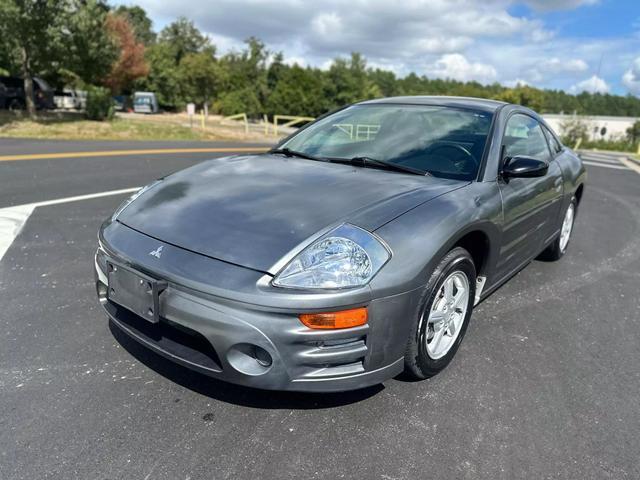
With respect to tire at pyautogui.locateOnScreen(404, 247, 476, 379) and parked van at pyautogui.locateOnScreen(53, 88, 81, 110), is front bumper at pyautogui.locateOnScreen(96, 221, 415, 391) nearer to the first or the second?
tire at pyautogui.locateOnScreen(404, 247, 476, 379)

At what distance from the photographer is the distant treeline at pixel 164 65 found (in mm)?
16578

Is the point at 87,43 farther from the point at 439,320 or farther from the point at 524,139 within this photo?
the point at 439,320

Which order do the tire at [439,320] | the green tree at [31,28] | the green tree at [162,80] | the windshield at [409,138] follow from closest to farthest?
the tire at [439,320] → the windshield at [409,138] → the green tree at [31,28] → the green tree at [162,80]

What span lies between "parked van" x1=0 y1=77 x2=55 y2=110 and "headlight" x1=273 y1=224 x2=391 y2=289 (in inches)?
990

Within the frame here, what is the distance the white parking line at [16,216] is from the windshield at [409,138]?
296 cm

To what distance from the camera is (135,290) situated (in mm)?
2146

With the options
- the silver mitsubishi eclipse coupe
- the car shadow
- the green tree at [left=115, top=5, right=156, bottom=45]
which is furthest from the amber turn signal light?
the green tree at [left=115, top=5, right=156, bottom=45]

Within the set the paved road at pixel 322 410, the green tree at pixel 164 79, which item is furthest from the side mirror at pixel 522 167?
the green tree at pixel 164 79

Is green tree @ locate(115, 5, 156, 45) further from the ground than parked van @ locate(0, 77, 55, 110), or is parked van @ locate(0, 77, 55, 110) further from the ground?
green tree @ locate(115, 5, 156, 45)

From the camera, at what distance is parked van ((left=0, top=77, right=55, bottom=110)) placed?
71.4ft

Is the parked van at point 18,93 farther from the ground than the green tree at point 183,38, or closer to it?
closer to it

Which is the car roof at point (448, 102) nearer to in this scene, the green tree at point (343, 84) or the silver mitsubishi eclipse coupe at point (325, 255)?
the silver mitsubishi eclipse coupe at point (325, 255)

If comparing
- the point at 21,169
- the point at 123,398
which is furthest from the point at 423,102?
the point at 21,169

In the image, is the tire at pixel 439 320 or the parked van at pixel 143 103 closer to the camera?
the tire at pixel 439 320
